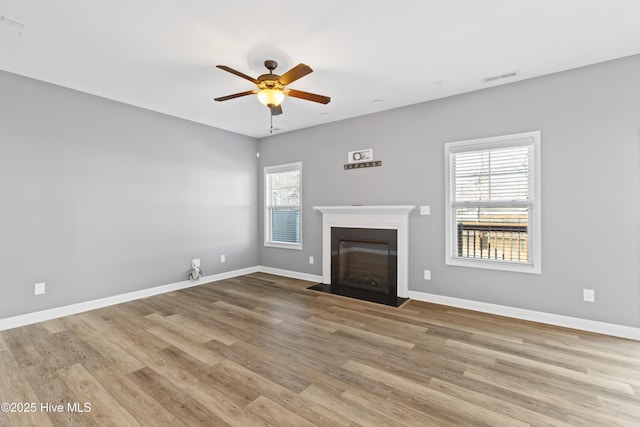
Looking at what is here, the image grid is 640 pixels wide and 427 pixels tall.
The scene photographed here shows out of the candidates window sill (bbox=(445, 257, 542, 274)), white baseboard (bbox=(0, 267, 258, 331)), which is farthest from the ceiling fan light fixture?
white baseboard (bbox=(0, 267, 258, 331))

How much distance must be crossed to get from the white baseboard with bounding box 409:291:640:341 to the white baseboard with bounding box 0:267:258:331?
11.9 ft

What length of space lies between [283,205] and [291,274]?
4.51ft

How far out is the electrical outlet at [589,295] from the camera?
305cm

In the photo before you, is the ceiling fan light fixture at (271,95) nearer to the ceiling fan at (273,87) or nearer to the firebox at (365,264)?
the ceiling fan at (273,87)

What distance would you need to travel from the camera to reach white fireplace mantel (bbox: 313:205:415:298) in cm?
420

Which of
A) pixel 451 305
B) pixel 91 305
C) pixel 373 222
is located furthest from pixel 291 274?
pixel 91 305

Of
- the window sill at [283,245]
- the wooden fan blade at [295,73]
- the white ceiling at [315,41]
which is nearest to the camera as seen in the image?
the white ceiling at [315,41]

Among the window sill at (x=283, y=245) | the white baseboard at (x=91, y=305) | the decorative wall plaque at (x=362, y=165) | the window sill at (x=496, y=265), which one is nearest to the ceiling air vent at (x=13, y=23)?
the white baseboard at (x=91, y=305)

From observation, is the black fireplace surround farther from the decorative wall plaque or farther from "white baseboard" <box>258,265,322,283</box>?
the decorative wall plaque

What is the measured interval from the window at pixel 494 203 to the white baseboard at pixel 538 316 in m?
0.49

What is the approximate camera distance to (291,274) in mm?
5586

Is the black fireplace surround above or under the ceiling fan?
under

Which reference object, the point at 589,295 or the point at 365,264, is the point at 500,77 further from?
the point at 365,264

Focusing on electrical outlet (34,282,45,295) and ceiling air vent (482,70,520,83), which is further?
electrical outlet (34,282,45,295)
